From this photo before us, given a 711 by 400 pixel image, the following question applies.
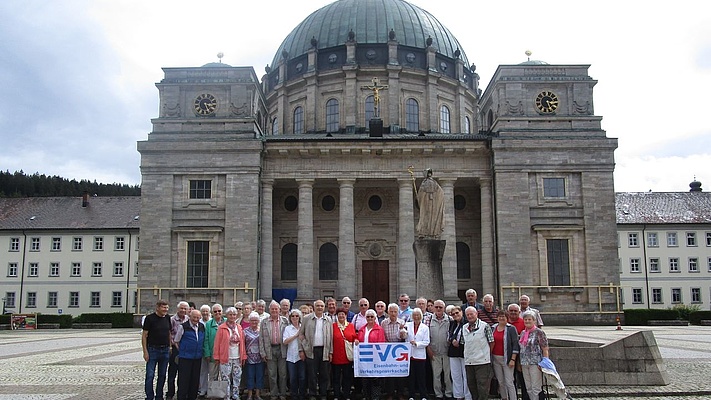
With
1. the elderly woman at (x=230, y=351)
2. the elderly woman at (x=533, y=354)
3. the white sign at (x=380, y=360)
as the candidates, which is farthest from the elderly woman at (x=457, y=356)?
the elderly woman at (x=230, y=351)

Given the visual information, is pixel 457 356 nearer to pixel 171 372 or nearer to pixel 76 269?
pixel 171 372

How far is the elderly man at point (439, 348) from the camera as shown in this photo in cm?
1339

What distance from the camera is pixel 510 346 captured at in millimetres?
12250

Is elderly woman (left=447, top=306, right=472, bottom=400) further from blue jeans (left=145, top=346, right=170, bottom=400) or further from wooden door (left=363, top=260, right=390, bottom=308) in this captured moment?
wooden door (left=363, top=260, right=390, bottom=308)

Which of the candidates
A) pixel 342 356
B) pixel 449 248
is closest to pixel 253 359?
pixel 342 356

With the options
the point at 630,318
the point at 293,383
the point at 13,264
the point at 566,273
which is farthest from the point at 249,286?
the point at 13,264

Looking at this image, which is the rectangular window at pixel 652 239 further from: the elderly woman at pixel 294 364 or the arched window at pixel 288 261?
the elderly woman at pixel 294 364

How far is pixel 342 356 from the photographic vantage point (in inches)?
525

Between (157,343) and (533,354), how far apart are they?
697cm

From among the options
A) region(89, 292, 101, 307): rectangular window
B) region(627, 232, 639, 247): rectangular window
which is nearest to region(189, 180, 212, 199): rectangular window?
region(89, 292, 101, 307): rectangular window

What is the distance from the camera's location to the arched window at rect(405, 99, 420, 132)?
50531mm

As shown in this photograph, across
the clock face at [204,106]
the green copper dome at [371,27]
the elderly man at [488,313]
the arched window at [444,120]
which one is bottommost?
the elderly man at [488,313]

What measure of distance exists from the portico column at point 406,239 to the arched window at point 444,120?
38.9 feet

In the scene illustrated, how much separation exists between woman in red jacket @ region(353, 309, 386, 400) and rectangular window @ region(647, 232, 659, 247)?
55838mm
